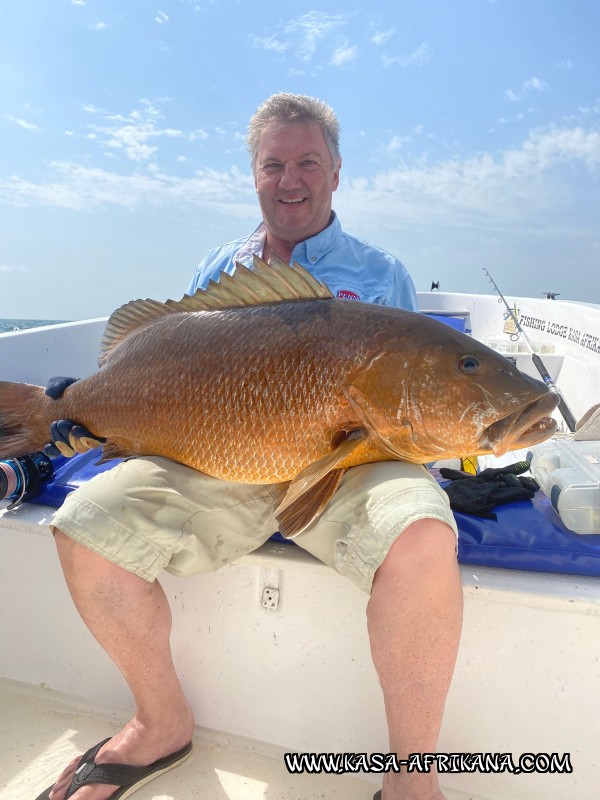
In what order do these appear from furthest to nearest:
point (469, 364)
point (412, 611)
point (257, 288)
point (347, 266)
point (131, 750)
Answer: point (347, 266) → point (257, 288) → point (131, 750) → point (469, 364) → point (412, 611)

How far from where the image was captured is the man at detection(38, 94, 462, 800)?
4.70ft

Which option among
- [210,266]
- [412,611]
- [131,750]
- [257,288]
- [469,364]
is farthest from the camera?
[210,266]

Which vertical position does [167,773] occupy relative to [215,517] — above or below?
below

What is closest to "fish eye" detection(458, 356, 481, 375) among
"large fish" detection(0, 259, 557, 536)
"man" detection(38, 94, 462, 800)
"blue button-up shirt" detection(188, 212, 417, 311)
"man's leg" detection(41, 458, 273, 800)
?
"large fish" detection(0, 259, 557, 536)

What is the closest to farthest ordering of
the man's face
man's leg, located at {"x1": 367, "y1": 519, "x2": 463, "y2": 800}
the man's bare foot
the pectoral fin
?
man's leg, located at {"x1": 367, "y1": 519, "x2": 463, "y2": 800} → the pectoral fin → the man's bare foot → the man's face

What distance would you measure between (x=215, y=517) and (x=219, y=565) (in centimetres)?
16

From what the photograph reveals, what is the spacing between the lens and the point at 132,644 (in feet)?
5.52

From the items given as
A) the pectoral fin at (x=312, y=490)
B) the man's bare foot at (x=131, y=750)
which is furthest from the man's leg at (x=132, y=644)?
the pectoral fin at (x=312, y=490)

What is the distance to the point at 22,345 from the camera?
3633 millimetres

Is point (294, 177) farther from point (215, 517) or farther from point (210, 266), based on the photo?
point (215, 517)

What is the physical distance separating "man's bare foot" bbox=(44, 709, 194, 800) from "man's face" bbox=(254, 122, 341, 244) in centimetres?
215

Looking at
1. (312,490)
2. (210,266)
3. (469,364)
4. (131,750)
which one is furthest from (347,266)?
(131,750)

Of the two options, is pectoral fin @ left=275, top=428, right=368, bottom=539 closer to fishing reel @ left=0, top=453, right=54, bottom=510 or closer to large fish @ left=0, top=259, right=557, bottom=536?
large fish @ left=0, top=259, right=557, bottom=536

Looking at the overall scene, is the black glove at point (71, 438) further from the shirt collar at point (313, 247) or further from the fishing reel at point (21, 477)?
the shirt collar at point (313, 247)
